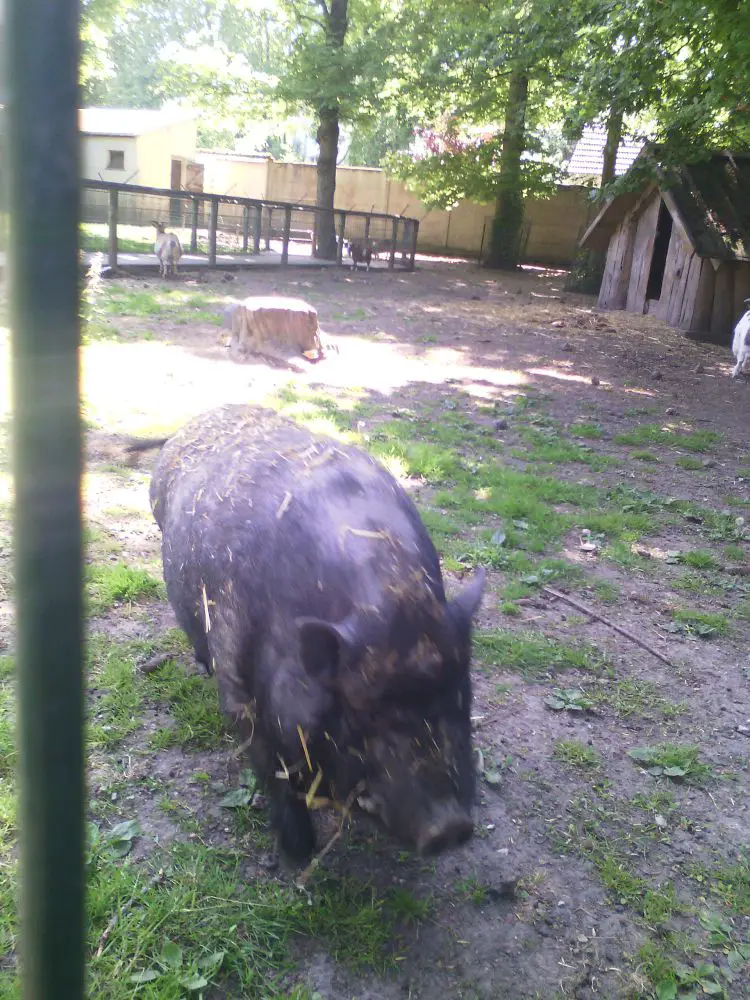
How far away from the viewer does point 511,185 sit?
24.0 m

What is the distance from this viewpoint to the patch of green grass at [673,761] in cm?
323

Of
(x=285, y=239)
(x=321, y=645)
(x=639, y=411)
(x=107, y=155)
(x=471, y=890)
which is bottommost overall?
(x=471, y=890)

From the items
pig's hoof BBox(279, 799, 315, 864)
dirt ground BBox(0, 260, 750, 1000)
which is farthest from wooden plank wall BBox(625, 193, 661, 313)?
pig's hoof BBox(279, 799, 315, 864)

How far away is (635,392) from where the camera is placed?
10000mm

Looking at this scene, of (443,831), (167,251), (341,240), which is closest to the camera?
(443,831)

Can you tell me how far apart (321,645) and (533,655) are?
1.97 meters

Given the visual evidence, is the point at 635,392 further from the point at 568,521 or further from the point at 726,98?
the point at 568,521

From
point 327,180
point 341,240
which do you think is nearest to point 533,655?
point 341,240

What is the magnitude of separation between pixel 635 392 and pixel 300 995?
29.3 feet

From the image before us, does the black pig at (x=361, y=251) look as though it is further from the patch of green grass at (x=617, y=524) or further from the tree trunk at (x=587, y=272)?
the patch of green grass at (x=617, y=524)

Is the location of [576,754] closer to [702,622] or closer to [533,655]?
[533,655]

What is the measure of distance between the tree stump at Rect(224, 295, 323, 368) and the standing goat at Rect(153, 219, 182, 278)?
537cm

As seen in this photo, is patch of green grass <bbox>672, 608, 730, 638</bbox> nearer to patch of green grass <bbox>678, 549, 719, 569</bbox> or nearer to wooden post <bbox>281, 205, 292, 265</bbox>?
patch of green grass <bbox>678, 549, 719, 569</bbox>

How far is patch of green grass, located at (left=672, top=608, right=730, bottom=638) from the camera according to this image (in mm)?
4320
